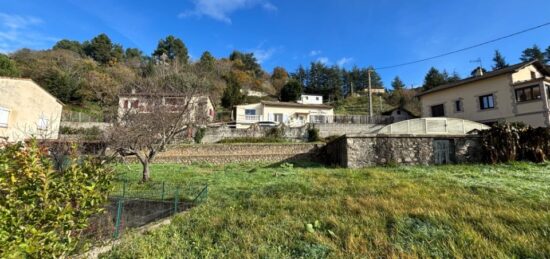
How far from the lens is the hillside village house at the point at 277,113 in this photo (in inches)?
1272

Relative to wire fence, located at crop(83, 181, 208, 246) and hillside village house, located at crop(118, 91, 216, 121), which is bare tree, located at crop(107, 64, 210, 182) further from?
wire fence, located at crop(83, 181, 208, 246)

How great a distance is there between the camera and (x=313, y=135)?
24.6m

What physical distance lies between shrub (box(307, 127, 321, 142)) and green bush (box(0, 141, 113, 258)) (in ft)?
73.4

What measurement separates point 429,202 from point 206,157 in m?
15.5

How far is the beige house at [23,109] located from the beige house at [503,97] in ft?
116

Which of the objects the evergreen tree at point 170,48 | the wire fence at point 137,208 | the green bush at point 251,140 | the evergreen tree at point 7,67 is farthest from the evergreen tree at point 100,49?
the wire fence at point 137,208

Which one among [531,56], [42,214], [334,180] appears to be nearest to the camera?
[42,214]

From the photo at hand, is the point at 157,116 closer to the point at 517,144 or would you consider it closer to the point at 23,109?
the point at 23,109

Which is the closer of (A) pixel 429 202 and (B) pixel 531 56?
(A) pixel 429 202

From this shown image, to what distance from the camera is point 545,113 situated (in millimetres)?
19359

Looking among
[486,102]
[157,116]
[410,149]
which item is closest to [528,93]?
[486,102]

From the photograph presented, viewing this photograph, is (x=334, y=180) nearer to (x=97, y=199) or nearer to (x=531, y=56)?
(x=97, y=199)

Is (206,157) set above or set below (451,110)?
below

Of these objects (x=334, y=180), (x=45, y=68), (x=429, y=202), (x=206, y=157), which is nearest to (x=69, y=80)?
(x=45, y=68)
